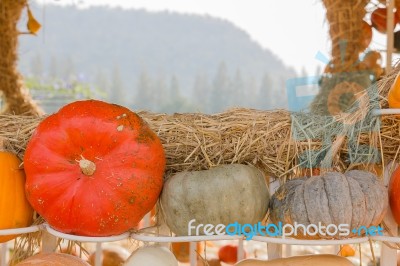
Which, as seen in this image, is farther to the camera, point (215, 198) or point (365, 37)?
point (365, 37)

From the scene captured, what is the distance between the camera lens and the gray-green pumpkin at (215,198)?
179cm

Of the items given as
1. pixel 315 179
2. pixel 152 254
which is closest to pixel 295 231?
pixel 315 179

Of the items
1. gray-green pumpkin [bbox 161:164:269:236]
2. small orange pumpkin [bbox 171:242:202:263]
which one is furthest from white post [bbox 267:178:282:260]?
small orange pumpkin [bbox 171:242:202:263]

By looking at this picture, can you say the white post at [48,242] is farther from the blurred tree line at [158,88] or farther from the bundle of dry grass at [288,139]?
the blurred tree line at [158,88]

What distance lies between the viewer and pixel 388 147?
77.1 inches

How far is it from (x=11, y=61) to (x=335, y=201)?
2914 millimetres

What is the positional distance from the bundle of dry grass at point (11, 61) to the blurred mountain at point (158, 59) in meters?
1.61

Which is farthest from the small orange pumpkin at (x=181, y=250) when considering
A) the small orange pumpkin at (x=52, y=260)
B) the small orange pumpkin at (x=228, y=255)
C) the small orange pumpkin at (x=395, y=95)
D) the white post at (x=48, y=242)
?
the small orange pumpkin at (x=395, y=95)

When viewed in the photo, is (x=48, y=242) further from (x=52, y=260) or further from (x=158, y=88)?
(x=158, y=88)

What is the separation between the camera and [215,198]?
5.86ft

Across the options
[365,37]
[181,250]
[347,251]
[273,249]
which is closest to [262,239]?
[273,249]

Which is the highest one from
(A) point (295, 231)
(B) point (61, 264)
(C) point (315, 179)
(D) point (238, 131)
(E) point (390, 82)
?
(E) point (390, 82)

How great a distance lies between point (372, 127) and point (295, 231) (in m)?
0.43

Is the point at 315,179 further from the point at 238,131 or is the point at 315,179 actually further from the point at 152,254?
the point at 152,254
